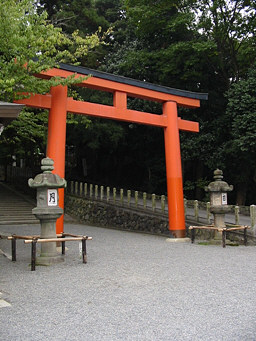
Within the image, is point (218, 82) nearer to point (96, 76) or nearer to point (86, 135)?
point (86, 135)

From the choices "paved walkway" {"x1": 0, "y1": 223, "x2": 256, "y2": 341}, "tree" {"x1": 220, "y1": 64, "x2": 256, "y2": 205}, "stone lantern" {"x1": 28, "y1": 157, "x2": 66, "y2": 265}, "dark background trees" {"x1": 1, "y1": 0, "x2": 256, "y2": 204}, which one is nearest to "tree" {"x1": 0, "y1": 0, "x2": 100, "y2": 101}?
"stone lantern" {"x1": 28, "y1": 157, "x2": 66, "y2": 265}

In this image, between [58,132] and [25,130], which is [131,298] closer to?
[58,132]

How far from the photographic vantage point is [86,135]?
68.2ft

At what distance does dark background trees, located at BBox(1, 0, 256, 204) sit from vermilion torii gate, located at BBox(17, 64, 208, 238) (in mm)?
4178

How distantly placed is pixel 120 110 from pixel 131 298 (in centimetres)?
729

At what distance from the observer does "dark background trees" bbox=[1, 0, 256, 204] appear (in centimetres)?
1745

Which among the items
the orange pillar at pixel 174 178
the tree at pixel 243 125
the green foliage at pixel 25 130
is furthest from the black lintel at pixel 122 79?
the tree at pixel 243 125

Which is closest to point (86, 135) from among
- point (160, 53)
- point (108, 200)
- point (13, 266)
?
point (108, 200)

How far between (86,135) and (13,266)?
45.9 ft

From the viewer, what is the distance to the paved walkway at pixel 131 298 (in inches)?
148

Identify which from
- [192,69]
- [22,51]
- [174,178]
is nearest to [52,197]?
[22,51]

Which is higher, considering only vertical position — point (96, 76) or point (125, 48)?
point (125, 48)

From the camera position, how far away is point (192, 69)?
19156 mm

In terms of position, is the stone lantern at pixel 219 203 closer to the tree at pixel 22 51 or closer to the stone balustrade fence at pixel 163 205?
the stone balustrade fence at pixel 163 205
